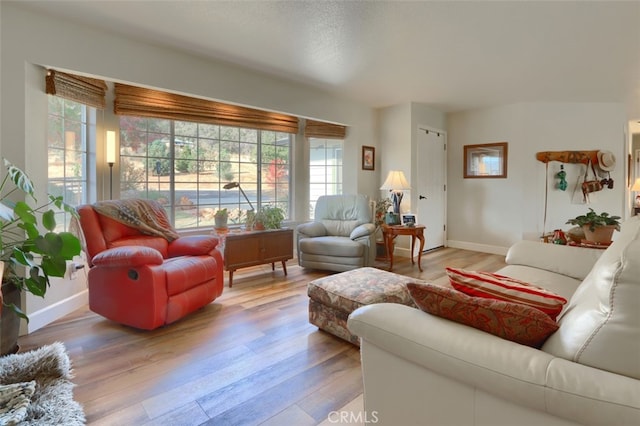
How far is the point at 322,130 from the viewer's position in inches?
188

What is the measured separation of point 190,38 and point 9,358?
2593 millimetres

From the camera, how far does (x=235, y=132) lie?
4.32m

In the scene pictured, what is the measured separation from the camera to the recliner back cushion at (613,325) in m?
0.77

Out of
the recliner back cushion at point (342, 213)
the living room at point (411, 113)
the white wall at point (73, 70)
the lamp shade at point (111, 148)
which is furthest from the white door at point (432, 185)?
the lamp shade at point (111, 148)

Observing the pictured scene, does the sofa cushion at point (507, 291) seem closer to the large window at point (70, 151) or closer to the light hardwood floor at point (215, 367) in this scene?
the light hardwood floor at point (215, 367)

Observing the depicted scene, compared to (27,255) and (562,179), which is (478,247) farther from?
(27,255)

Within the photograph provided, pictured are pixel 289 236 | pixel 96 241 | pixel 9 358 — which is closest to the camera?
pixel 9 358

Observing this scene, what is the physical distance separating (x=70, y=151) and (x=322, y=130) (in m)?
2.99

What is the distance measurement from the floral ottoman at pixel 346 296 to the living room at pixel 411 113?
209cm

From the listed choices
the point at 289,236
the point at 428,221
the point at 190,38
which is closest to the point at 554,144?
the point at 428,221

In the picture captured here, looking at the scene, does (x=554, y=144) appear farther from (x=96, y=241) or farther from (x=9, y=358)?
(x=9, y=358)

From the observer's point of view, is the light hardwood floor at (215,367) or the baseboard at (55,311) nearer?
the light hardwood floor at (215,367)

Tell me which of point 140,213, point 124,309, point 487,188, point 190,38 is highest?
point 190,38

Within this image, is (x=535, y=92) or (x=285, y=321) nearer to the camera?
(x=285, y=321)
